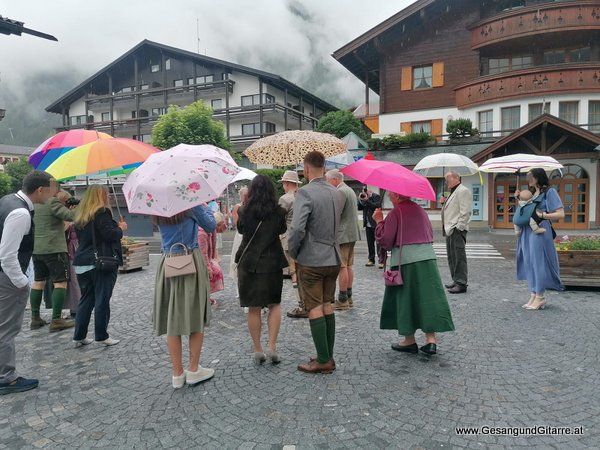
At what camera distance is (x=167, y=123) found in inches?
958

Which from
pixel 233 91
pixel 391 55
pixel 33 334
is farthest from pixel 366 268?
pixel 233 91

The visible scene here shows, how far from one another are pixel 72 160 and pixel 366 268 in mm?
7073

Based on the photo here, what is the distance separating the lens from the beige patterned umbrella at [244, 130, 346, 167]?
6301mm

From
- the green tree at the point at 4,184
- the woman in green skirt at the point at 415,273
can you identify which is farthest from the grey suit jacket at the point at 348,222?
the green tree at the point at 4,184

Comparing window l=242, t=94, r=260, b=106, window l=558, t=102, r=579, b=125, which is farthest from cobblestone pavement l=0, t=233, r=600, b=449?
window l=242, t=94, r=260, b=106

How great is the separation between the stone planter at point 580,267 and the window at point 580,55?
20.2 meters

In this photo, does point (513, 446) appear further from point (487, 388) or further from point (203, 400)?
point (203, 400)

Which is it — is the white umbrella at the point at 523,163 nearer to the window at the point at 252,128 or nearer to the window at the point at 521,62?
the window at the point at 521,62

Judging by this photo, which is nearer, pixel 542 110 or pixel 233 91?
pixel 542 110

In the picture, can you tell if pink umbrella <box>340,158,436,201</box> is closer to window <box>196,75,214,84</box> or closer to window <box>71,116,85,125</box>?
window <box>196,75,214,84</box>

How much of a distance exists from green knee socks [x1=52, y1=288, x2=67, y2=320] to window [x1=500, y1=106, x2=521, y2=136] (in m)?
21.9

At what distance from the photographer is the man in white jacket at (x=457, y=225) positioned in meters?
7.10

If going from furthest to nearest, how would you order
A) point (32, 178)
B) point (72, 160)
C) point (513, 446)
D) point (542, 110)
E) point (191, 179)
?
1. point (542, 110)
2. point (72, 160)
3. point (32, 178)
4. point (191, 179)
5. point (513, 446)

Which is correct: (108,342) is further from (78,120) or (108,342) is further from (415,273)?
(78,120)
